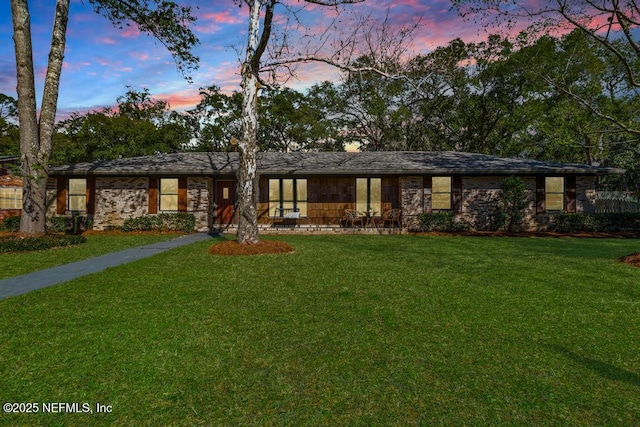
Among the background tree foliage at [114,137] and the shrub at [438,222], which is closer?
the shrub at [438,222]

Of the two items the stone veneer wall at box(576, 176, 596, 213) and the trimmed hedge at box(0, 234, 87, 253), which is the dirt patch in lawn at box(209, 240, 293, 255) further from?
the stone veneer wall at box(576, 176, 596, 213)

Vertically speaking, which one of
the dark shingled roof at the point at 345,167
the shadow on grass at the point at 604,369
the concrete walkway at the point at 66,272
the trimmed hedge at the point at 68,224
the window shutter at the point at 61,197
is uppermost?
the dark shingled roof at the point at 345,167

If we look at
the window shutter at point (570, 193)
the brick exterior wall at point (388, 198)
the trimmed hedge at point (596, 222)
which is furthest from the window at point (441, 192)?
the window shutter at point (570, 193)

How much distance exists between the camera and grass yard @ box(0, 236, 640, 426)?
2627mm

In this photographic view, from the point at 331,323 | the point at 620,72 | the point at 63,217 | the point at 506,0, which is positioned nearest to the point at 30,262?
the point at 331,323

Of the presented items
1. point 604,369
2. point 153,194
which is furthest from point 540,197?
point 153,194

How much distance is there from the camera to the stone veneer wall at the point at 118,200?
16.8 metres

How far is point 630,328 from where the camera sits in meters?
4.31

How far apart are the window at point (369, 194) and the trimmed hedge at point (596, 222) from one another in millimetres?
8328

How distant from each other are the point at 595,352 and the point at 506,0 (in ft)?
32.3

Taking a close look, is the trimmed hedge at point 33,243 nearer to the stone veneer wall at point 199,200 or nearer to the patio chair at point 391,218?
the stone veneer wall at point 199,200

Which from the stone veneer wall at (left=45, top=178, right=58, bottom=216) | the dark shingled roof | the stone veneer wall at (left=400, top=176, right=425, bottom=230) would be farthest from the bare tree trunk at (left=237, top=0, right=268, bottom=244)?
the stone veneer wall at (left=45, top=178, right=58, bottom=216)

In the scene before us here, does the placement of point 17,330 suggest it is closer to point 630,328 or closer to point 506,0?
point 630,328

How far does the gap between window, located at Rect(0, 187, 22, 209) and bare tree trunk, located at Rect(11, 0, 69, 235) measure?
30.6ft
